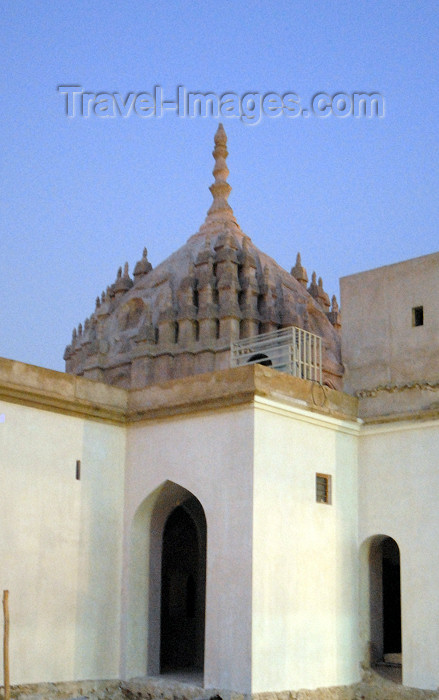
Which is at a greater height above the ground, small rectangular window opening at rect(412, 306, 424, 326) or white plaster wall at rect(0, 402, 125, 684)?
small rectangular window opening at rect(412, 306, 424, 326)

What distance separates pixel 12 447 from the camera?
13031 mm

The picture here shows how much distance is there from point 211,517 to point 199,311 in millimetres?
11347

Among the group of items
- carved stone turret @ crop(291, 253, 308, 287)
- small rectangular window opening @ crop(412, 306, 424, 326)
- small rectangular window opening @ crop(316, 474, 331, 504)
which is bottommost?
small rectangular window opening @ crop(316, 474, 331, 504)

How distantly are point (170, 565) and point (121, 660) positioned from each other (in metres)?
4.55

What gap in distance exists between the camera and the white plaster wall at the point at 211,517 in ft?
41.5

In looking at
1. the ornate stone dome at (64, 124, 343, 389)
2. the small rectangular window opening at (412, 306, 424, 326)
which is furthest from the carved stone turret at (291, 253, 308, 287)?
the small rectangular window opening at (412, 306, 424, 326)

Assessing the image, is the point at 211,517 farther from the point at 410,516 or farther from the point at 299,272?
the point at 299,272

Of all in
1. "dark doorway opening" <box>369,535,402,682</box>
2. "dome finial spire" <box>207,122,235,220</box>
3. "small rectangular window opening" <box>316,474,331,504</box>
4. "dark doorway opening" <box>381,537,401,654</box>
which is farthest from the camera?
"dome finial spire" <box>207,122,235,220</box>

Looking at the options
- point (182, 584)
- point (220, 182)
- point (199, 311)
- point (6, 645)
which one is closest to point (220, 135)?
point (220, 182)

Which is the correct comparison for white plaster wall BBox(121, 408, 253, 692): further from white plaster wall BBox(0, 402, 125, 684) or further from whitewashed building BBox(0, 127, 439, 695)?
white plaster wall BBox(0, 402, 125, 684)

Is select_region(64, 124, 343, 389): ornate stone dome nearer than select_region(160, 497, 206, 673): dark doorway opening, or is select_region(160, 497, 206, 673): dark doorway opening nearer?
select_region(160, 497, 206, 673): dark doorway opening

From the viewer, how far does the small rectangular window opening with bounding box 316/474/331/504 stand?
46.7ft

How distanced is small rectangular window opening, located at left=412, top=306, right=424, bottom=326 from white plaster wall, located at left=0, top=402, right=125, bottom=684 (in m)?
5.19

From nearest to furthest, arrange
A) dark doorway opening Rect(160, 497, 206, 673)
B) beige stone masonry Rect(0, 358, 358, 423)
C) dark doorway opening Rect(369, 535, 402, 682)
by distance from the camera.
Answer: beige stone masonry Rect(0, 358, 358, 423) < dark doorway opening Rect(369, 535, 402, 682) < dark doorway opening Rect(160, 497, 206, 673)
